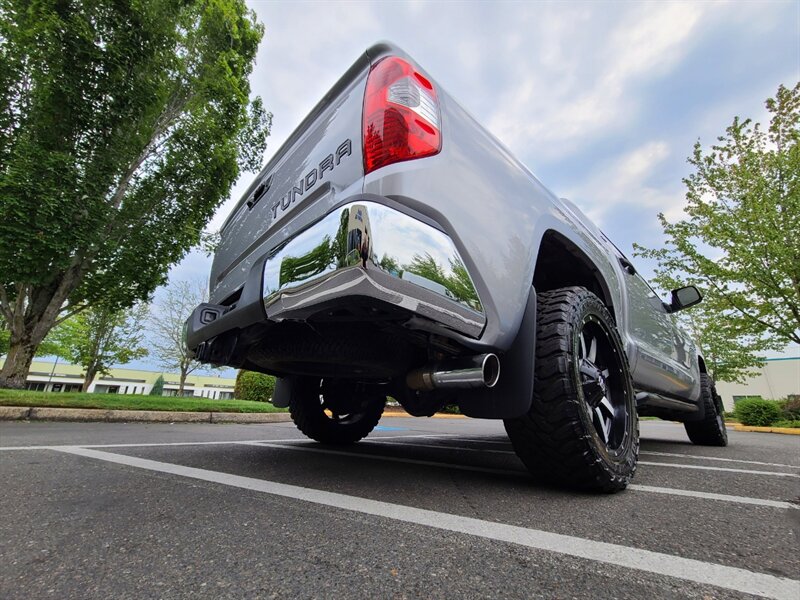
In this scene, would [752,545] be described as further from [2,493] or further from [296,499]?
[2,493]

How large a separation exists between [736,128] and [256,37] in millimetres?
15145

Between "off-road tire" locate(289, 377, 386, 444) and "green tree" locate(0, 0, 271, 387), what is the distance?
761cm

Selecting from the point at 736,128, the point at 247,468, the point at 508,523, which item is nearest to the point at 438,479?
the point at 508,523

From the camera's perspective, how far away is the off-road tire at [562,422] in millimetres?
1627

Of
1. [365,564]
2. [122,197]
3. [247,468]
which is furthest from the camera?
[122,197]

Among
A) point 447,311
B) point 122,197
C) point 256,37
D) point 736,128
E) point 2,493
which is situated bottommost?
point 2,493

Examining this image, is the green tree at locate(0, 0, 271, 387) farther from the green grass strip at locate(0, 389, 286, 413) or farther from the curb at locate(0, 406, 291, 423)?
the curb at locate(0, 406, 291, 423)

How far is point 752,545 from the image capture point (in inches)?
45.6

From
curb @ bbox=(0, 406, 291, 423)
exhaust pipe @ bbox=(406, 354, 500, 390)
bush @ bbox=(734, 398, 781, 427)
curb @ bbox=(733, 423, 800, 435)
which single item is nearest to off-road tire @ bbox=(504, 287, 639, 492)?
exhaust pipe @ bbox=(406, 354, 500, 390)

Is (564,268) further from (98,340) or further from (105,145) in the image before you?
(98,340)

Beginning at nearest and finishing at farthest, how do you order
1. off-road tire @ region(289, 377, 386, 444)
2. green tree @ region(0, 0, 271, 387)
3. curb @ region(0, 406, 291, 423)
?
off-road tire @ region(289, 377, 386, 444) < curb @ region(0, 406, 291, 423) < green tree @ region(0, 0, 271, 387)

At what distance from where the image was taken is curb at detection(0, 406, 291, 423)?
5007 mm

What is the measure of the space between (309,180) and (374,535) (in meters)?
1.36

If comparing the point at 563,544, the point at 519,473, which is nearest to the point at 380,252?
the point at 563,544
